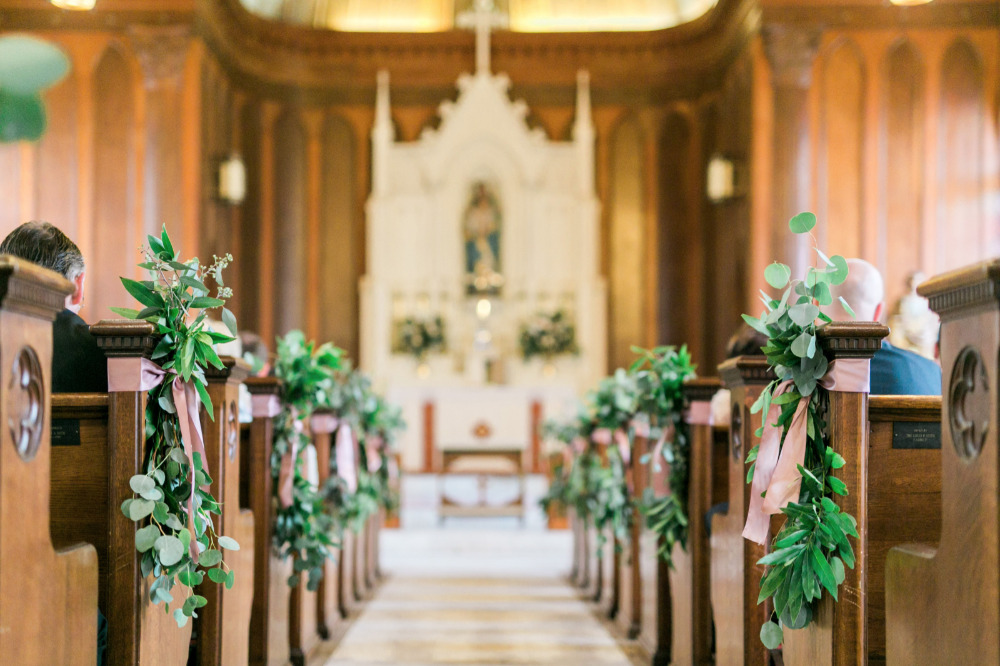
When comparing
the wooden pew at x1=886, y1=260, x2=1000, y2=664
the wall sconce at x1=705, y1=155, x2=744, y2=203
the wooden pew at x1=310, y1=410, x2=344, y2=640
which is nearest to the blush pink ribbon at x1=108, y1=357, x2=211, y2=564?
the wooden pew at x1=886, y1=260, x2=1000, y2=664

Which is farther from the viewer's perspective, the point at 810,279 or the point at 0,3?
the point at 0,3

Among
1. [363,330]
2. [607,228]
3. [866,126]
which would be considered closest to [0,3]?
[363,330]

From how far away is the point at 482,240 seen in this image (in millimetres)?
10906

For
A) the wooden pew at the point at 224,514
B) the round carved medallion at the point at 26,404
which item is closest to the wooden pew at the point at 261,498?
the wooden pew at the point at 224,514

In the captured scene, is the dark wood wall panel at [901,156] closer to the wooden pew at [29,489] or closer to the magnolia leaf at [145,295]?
the magnolia leaf at [145,295]

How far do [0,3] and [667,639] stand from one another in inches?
303

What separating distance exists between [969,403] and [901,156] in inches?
312

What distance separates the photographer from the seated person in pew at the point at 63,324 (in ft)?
8.97

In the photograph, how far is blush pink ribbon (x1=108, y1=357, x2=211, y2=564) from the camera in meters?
2.39

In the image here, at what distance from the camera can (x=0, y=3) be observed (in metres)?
8.72

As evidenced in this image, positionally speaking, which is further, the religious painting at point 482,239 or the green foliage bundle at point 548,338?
the religious painting at point 482,239

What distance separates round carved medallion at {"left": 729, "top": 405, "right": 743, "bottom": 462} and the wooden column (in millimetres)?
6170

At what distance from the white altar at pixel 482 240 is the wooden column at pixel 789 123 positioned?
230 cm

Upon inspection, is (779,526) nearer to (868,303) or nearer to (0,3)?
(868,303)
